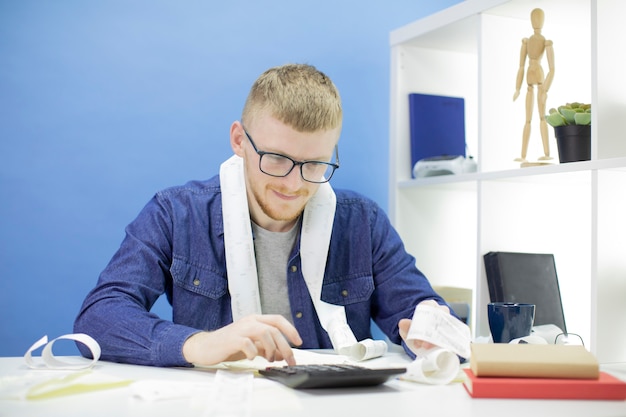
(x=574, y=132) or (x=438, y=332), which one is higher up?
(x=574, y=132)

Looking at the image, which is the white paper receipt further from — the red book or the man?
the red book

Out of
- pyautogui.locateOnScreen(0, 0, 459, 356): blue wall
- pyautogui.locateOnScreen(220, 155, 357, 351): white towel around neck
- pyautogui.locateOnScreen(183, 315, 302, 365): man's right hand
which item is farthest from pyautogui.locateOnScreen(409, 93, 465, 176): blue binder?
pyautogui.locateOnScreen(183, 315, 302, 365): man's right hand

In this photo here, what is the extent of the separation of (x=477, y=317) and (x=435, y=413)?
1320mm

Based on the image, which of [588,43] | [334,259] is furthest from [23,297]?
[588,43]

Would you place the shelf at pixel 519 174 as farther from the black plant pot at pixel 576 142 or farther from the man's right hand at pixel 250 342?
the man's right hand at pixel 250 342

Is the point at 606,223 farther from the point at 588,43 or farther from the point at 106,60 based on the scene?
the point at 106,60

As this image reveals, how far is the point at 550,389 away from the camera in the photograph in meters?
1.09

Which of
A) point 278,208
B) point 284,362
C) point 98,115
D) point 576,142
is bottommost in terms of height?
point 284,362

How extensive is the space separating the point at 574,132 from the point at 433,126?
28.6 inches

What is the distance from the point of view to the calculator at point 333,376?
1.09 meters

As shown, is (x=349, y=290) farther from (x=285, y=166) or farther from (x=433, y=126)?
(x=433, y=126)

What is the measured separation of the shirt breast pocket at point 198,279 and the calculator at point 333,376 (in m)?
0.71

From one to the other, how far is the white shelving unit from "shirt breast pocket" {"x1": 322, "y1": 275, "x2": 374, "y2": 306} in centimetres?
48

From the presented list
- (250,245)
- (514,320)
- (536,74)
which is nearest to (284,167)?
(250,245)
